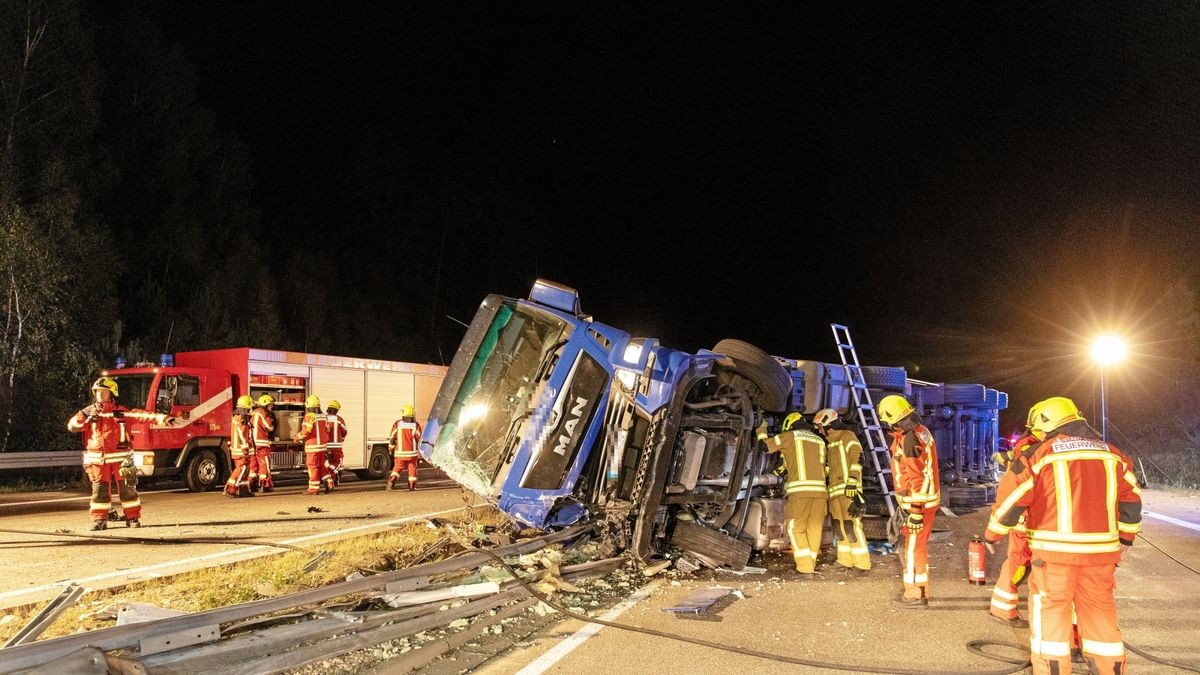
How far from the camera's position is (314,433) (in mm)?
13102

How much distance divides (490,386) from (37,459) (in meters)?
11.2

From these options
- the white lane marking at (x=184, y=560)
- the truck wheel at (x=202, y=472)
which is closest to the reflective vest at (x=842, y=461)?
the white lane marking at (x=184, y=560)

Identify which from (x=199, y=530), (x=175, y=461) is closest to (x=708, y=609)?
(x=199, y=530)

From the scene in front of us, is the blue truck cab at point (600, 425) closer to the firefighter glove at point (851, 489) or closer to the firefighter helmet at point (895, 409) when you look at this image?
the firefighter glove at point (851, 489)

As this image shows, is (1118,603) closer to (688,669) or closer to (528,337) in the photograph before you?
(688,669)

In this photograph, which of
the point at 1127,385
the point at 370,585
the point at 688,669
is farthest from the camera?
the point at 1127,385

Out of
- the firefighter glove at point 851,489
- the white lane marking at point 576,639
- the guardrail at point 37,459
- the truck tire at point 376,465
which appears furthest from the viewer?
the truck tire at point 376,465

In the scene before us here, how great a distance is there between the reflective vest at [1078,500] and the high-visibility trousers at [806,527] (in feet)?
10.1

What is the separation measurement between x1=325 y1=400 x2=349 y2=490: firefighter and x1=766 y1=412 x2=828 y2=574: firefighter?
8454 mm

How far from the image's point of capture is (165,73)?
78.1 ft

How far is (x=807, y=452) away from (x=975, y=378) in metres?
43.2

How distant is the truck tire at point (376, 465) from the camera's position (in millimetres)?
17703

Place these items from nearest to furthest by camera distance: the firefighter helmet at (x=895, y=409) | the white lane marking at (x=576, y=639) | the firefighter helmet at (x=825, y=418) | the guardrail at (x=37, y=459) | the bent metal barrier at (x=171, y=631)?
the bent metal barrier at (x=171, y=631)
the white lane marking at (x=576, y=639)
the firefighter helmet at (x=895, y=409)
the firefighter helmet at (x=825, y=418)
the guardrail at (x=37, y=459)

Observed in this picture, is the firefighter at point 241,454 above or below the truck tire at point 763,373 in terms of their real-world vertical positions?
below
